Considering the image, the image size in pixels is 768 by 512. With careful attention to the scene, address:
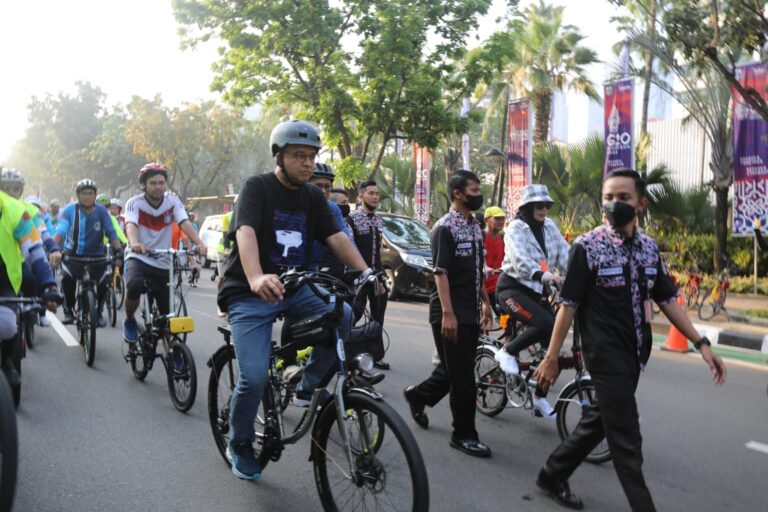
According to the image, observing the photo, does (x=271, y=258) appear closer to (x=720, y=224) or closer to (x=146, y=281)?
(x=146, y=281)

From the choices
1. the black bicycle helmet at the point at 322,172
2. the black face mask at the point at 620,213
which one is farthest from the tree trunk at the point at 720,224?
the black face mask at the point at 620,213

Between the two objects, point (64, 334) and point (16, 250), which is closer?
point (16, 250)

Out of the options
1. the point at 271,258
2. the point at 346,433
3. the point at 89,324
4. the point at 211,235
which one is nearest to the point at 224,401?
the point at 271,258

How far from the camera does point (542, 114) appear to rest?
72.5 ft

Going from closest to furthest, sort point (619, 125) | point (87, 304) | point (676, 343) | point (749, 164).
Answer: point (87, 304), point (676, 343), point (749, 164), point (619, 125)

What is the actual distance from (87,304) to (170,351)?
2.17m

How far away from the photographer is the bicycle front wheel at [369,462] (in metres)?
2.75

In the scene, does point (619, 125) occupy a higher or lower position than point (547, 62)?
lower

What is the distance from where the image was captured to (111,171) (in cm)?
4738

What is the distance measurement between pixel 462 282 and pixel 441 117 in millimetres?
13164

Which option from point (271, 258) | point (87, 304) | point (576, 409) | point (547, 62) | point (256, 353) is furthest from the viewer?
point (547, 62)

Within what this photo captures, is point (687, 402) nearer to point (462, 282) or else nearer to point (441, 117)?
point (462, 282)

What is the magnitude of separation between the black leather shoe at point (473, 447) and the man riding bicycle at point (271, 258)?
1.47 meters

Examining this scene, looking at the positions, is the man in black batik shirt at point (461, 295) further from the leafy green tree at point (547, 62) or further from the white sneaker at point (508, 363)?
the leafy green tree at point (547, 62)
